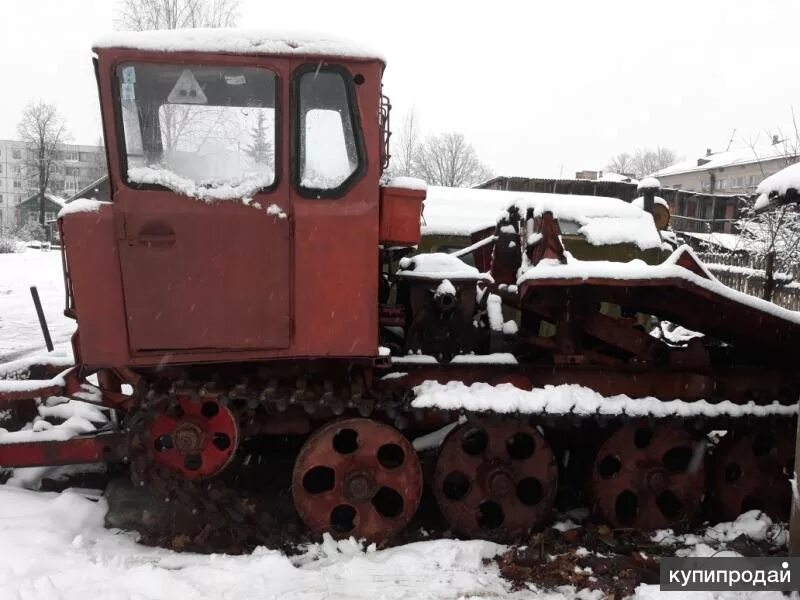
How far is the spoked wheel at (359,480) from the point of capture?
4.05 m

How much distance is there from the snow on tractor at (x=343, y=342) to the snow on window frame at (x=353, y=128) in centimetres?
1

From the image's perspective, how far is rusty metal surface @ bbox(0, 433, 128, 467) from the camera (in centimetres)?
407

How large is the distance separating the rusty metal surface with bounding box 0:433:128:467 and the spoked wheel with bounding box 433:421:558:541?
2.21 metres

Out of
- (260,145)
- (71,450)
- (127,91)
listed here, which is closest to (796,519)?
(260,145)

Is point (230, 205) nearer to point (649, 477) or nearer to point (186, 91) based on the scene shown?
point (186, 91)

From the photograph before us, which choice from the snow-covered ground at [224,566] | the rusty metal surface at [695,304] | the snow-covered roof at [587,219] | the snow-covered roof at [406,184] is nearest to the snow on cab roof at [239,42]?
the snow-covered roof at [406,184]

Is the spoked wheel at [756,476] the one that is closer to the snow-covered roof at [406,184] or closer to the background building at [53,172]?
the snow-covered roof at [406,184]

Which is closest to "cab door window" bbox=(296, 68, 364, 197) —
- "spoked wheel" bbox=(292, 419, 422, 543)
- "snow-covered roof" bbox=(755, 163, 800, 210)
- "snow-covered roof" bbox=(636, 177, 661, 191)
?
"spoked wheel" bbox=(292, 419, 422, 543)

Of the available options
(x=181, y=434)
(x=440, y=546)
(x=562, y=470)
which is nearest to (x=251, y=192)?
(x=181, y=434)

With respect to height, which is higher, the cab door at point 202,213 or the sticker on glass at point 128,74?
the sticker on glass at point 128,74

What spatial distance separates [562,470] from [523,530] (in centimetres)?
100

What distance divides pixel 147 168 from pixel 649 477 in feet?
13.0

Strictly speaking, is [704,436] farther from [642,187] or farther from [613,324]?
[642,187]

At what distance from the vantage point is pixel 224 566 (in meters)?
3.63
